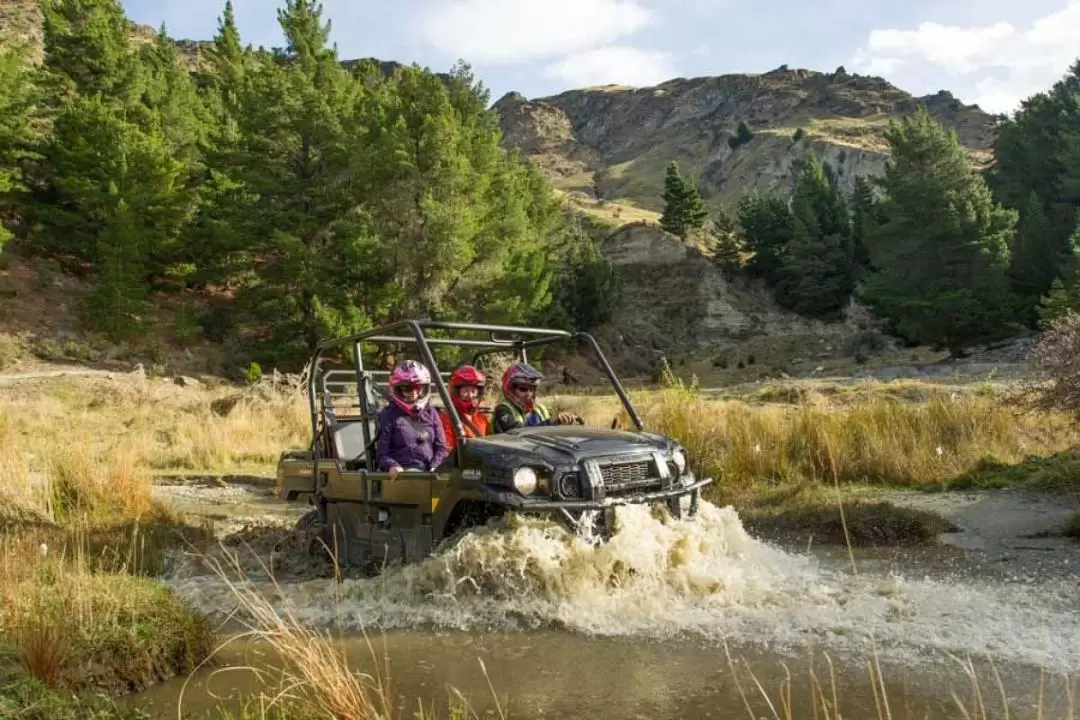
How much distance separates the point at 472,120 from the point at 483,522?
4170cm

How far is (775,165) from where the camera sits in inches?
5017

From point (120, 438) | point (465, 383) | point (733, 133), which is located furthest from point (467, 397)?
point (733, 133)

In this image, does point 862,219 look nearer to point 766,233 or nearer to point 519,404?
point 766,233

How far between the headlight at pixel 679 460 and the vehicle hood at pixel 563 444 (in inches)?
3.3

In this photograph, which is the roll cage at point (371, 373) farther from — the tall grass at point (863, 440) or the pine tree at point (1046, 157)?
the pine tree at point (1046, 157)

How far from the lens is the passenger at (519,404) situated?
790cm

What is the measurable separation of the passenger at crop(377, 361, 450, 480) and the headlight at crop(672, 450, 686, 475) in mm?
1870

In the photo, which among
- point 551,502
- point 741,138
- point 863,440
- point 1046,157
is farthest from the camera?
point 741,138

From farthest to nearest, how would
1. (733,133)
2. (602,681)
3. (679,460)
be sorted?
(733,133) → (679,460) → (602,681)

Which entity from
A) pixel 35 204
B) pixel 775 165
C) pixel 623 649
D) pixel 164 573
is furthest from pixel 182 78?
pixel 775 165

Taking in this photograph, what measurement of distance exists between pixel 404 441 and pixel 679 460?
2.23 metres

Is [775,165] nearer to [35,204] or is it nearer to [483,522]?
[35,204]

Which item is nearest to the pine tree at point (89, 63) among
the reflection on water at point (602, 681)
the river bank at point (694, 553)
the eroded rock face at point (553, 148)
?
the river bank at point (694, 553)

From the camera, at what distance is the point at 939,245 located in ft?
152
